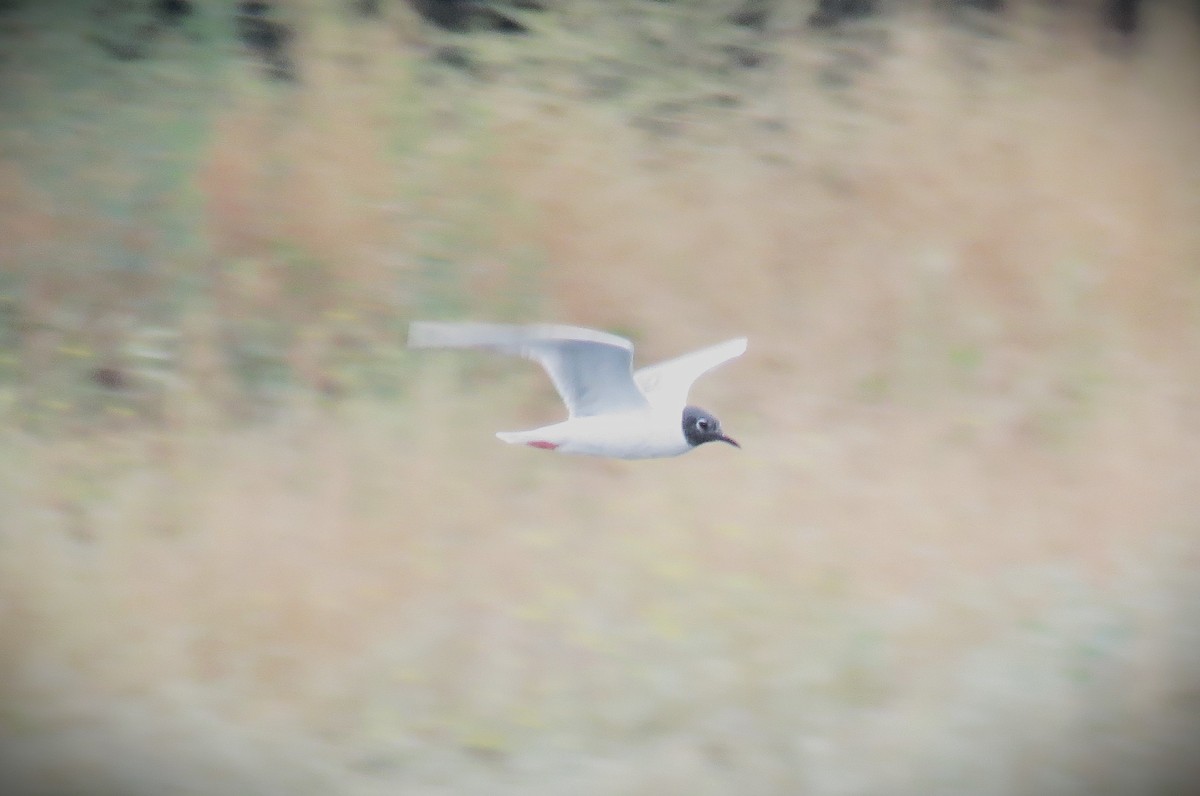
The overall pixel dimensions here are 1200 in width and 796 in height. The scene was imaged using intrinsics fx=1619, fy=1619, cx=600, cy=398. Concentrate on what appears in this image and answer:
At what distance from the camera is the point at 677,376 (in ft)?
16.3

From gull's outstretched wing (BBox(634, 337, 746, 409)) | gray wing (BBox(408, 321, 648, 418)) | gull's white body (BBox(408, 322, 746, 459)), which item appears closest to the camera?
gray wing (BBox(408, 321, 648, 418))

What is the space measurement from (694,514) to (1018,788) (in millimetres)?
1582

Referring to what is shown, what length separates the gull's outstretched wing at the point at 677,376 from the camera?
15.8ft

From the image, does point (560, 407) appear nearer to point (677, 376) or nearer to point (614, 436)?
point (677, 376)

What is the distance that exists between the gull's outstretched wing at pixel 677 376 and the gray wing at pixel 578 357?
0.44 feet

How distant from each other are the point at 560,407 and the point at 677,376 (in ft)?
4.81

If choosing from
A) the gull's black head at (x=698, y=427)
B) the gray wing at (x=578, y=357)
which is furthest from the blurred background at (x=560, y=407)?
the gray wing at (x=578, y=357)

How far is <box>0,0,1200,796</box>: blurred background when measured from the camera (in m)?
4.71

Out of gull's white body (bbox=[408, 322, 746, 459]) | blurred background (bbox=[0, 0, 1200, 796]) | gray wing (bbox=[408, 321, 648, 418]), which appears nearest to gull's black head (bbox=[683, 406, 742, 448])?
gull's white body (bbox=[408, 322, 746, 459])

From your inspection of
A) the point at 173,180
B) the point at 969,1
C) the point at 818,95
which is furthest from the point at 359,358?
the point at 969,1

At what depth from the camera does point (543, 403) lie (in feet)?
20.9

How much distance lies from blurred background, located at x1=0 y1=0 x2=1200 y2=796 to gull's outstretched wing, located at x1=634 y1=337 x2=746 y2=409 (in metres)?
0.69

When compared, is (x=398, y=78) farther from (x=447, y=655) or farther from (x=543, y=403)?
(x=447, y=655)

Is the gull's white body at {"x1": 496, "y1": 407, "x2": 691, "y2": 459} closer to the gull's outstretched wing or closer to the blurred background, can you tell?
the gull's outstretched wing
